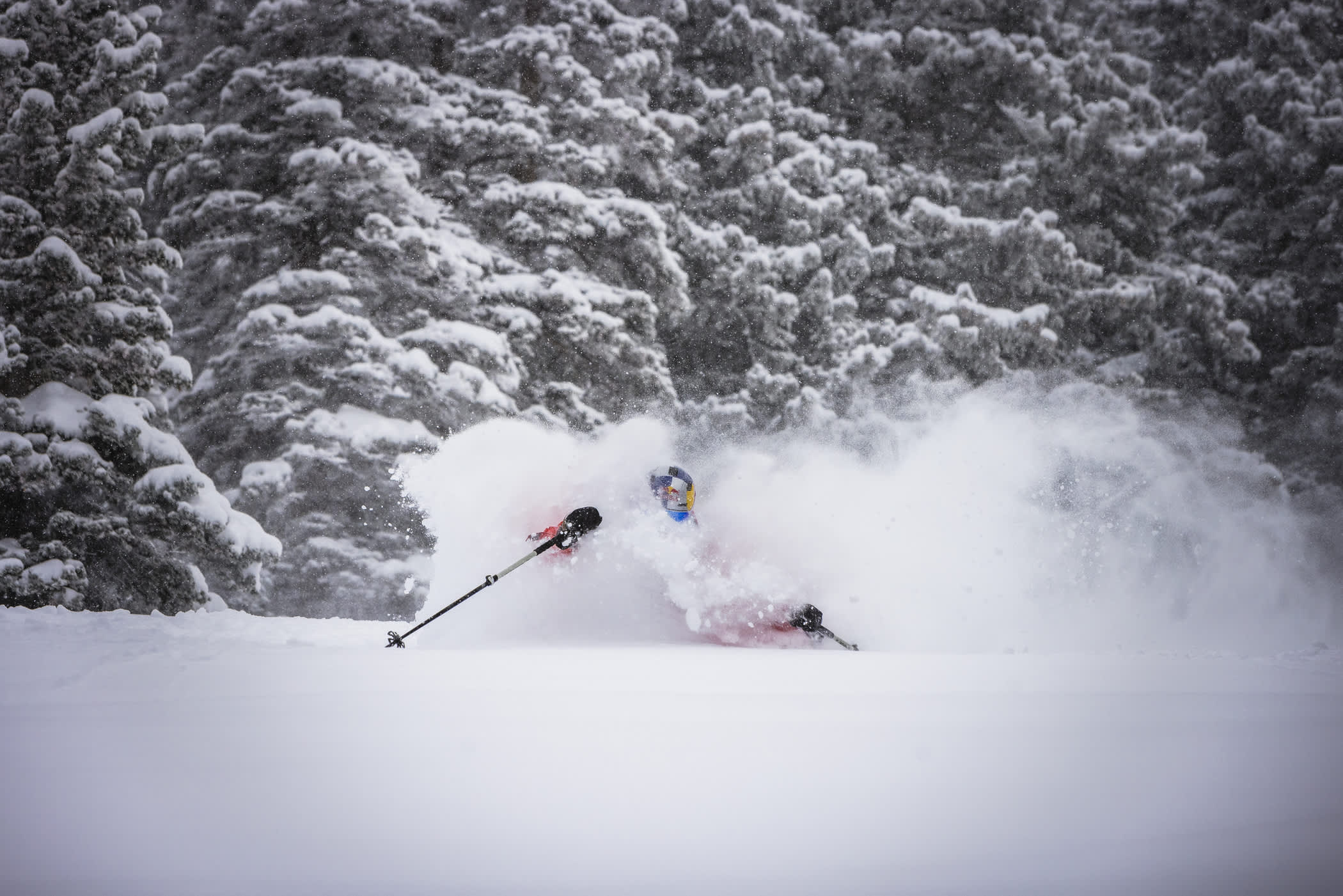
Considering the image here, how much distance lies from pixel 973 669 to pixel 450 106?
13.1 meters

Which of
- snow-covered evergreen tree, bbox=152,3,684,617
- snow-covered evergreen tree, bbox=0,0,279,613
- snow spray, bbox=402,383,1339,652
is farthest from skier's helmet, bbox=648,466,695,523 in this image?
snow-covered evergreen tree, bbox=152,3,684,617

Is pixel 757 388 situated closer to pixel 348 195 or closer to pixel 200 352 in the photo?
pixel 348 195

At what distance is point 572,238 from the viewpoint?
14977 millimetres

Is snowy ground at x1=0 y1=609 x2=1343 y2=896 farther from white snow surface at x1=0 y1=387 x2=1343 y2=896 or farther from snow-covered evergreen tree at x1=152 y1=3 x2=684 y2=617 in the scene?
snow-covered evergreen tree at x1=152 y1=3 x2=684 y2=617

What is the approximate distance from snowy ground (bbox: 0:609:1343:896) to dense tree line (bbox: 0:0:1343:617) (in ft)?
18.1

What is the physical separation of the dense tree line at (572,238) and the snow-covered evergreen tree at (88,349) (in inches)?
1.4

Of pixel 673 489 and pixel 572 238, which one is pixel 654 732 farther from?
pixel 572 238

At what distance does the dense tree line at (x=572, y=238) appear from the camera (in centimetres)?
1030

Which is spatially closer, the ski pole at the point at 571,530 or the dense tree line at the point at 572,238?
the ski pole at the point at 571,530

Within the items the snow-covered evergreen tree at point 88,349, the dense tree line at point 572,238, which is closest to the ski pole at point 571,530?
the dense tree line at point 572,238

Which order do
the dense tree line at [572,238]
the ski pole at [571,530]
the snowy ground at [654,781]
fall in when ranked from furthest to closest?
the dense tree line at [572,238] < the ski pole at [571,530] < the snowy ground at [654,781]

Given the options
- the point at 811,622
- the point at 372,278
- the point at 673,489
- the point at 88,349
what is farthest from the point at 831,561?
the point at 372,278

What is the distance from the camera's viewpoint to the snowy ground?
2.47 meters

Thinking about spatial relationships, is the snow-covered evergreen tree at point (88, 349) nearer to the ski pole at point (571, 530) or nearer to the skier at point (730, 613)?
the ski pole at point (571, 530)
